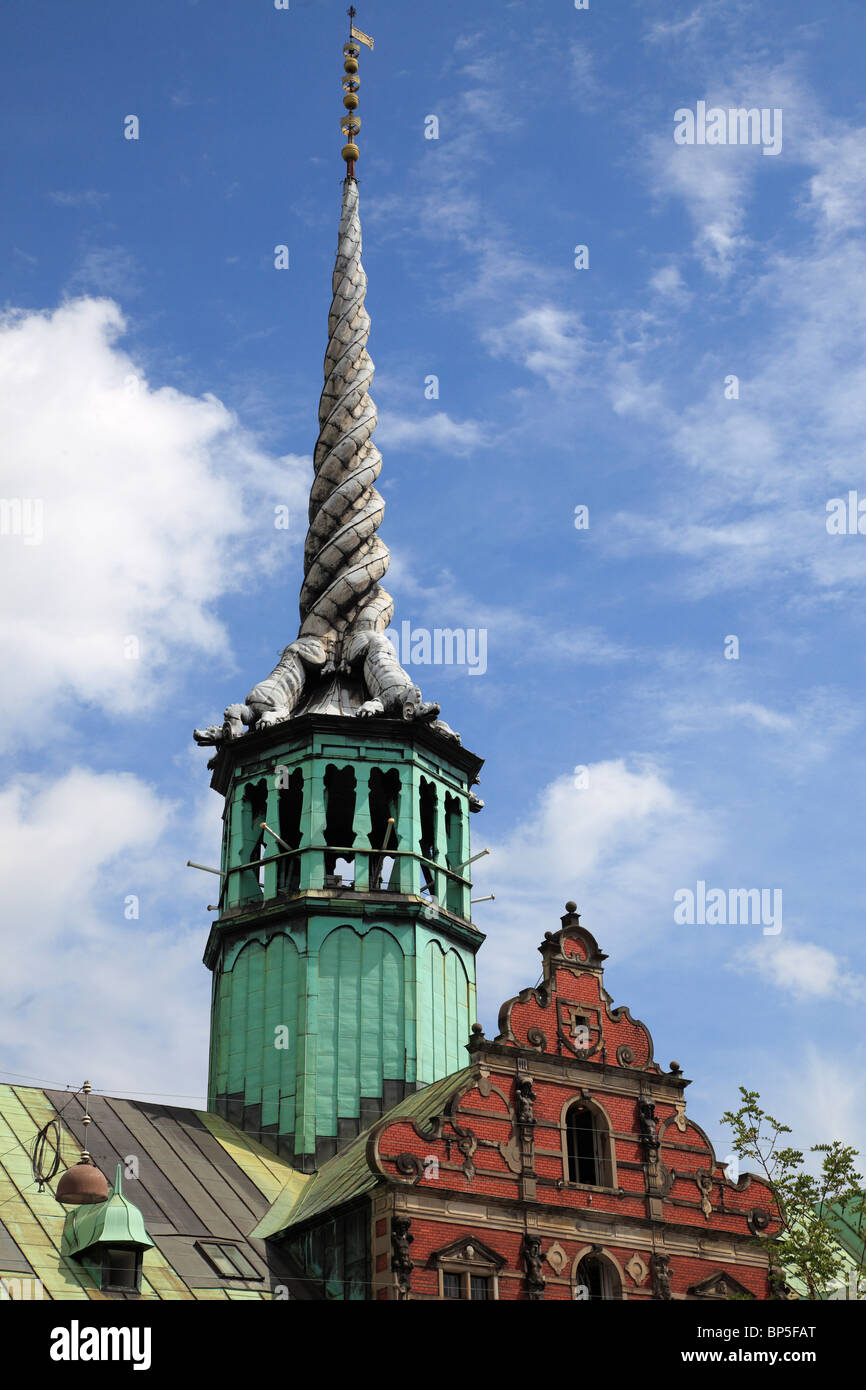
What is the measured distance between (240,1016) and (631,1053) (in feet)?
38.6

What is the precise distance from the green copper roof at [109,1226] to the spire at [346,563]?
695 inches

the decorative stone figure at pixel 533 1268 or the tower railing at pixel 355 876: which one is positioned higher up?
the tower railing at pixel 355 876

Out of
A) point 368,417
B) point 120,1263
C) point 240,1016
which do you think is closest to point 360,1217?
point 120,1263

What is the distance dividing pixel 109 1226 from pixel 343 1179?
22.7 feet

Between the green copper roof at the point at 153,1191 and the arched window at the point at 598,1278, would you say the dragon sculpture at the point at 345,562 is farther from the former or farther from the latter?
the arched window at the point at 598,1278

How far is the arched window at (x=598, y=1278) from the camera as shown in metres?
39.3

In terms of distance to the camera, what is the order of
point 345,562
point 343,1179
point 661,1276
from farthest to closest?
1. point 345,562
2. point 343,1179
3. point 661,1276

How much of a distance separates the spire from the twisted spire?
33mm

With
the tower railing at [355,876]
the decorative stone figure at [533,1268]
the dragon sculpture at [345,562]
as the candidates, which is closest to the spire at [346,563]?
the dragon sculpture at [345,562]

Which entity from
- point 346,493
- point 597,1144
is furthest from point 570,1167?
point 346,493

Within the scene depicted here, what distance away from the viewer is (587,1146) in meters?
41.2

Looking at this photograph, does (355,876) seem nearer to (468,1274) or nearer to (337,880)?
(337,880)

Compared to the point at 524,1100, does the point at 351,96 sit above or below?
above

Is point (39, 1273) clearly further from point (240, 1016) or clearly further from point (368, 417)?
point (368, 417)
